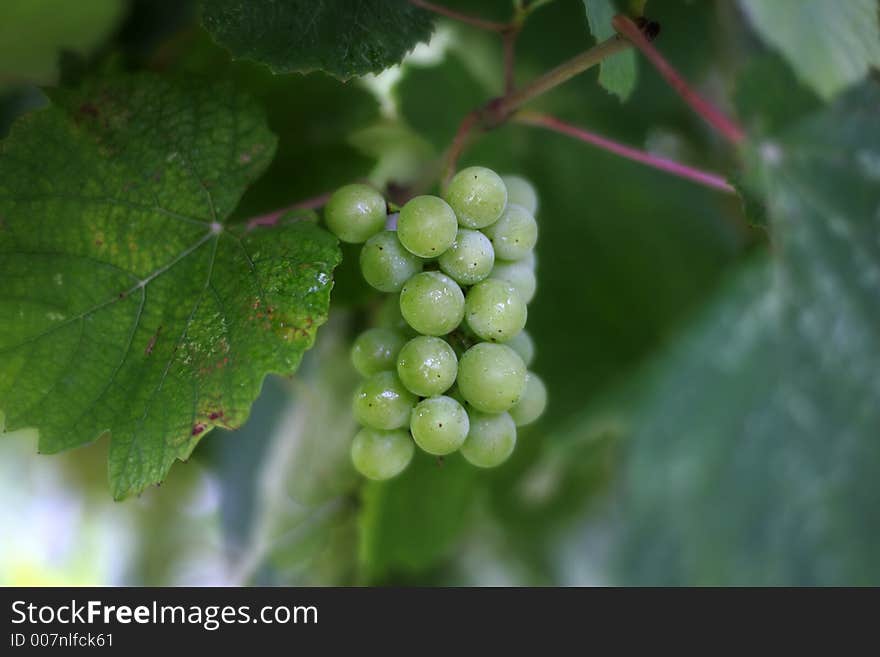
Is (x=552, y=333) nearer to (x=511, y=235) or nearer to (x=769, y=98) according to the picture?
(x=769, y=98)

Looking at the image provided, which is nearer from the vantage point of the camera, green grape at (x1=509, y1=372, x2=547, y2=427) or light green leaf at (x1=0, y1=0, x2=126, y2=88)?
green grape at (x1=509, y1=372, x2=547, y2=427)

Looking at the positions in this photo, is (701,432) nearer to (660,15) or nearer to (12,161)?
(660,15)

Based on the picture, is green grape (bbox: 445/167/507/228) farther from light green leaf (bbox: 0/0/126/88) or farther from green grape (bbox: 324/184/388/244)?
light green leaf (bbox: 0/0/126/88)

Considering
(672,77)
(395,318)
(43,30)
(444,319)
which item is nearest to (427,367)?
(444,319)

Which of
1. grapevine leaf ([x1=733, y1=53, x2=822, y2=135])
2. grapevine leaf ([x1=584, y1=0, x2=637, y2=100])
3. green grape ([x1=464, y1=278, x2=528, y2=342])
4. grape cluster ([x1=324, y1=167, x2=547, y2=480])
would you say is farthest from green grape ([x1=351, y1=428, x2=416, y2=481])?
grapevine leaf ([x1=733, y1=53, x2=822, y2=135])

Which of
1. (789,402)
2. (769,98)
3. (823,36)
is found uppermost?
(769,98)

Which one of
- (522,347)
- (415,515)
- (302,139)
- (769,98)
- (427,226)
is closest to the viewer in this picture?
(427,226)

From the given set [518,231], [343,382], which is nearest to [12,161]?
[518,231]
